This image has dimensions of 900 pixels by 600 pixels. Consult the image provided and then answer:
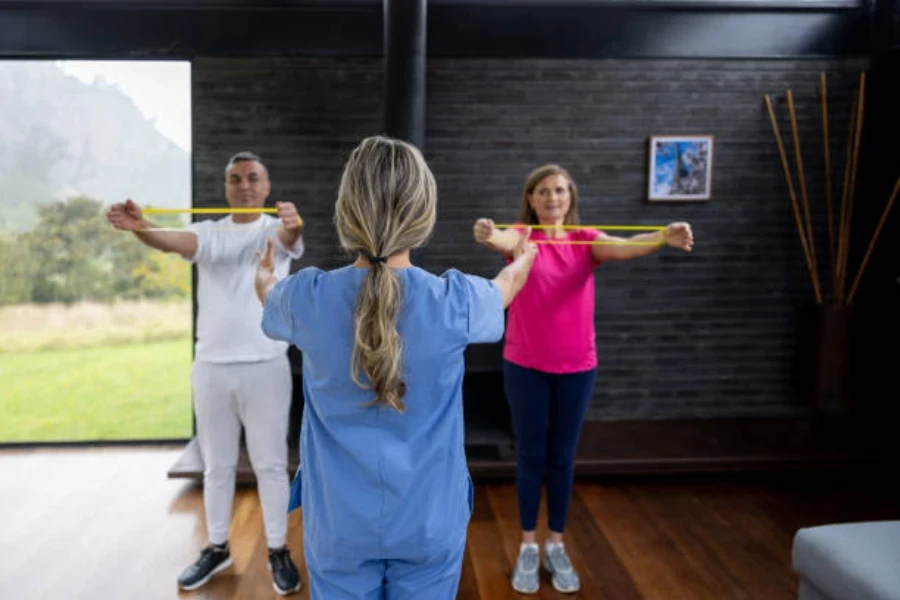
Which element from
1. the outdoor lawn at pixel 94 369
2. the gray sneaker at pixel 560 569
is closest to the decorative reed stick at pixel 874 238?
the gray sneaker at pixel 560 569

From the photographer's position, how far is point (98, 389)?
5.84 m

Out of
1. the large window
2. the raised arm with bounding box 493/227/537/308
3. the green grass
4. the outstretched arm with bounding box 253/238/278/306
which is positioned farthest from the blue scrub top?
the green grass

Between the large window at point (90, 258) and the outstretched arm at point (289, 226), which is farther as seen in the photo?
the large window at point (90, 258)

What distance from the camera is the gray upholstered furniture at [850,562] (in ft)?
6.82

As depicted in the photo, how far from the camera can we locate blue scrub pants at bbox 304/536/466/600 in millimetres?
1425

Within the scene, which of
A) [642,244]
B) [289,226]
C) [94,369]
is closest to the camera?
[289,226]

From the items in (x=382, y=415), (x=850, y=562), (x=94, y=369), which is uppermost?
(x=382, y=415)

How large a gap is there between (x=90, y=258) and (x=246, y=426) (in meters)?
3.05

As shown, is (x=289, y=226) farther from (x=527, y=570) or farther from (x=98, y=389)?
(x=98, y=389)

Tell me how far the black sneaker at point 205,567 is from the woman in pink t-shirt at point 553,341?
A: 1243 mm

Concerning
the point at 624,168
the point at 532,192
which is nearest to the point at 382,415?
the point at 532,192

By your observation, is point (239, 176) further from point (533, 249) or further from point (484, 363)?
point (484, 363)

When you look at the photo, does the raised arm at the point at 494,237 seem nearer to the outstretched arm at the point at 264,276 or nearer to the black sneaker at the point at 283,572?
the outstretched arm at the point at 264,276

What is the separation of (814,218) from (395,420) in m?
4.26
